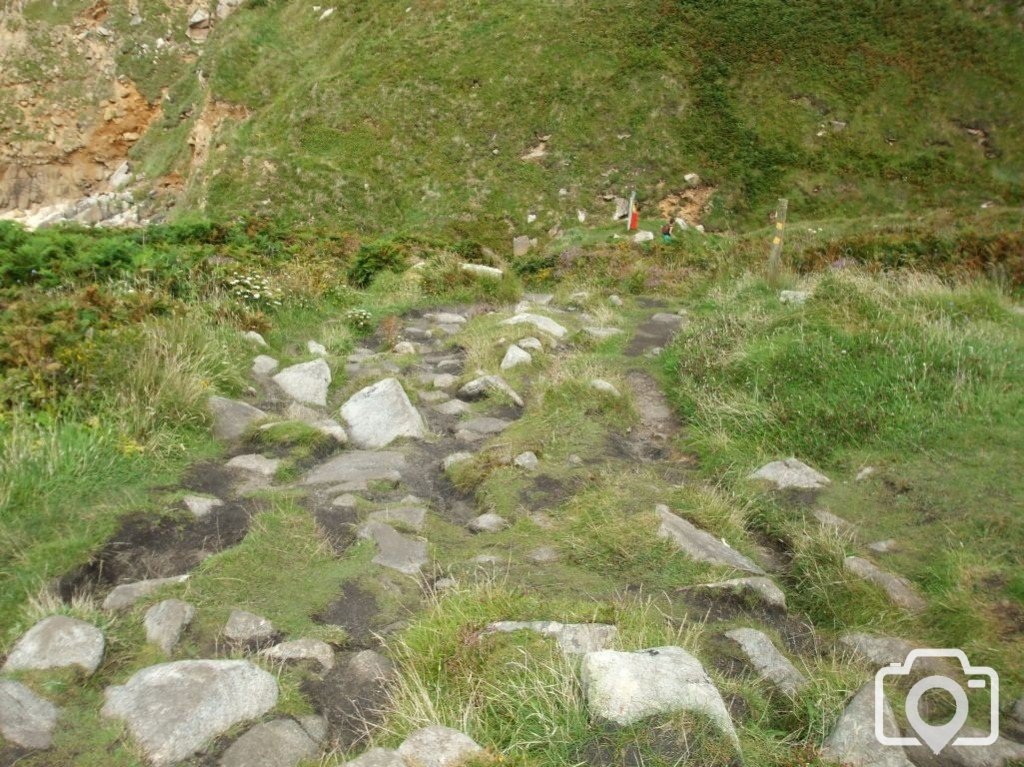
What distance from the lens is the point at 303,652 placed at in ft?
11.3

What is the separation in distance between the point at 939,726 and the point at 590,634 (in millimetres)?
1525

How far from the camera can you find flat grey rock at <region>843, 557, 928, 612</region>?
4180 mm

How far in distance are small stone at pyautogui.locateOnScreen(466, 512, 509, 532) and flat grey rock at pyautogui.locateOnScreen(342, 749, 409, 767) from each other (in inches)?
84.8

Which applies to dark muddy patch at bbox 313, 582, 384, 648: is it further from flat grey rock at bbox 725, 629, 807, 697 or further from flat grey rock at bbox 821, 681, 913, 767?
flat grey rock at bbox 821, 681, 913, 767

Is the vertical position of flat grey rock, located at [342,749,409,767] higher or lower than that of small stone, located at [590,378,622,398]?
higher

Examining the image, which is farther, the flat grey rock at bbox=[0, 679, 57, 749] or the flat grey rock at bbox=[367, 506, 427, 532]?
the flat grey rock at bbox=[367, 506, 427, 532]

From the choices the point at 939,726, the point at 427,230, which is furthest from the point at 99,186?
the point at 939,726

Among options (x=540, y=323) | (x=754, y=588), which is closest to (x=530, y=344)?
(x=540, y=323)

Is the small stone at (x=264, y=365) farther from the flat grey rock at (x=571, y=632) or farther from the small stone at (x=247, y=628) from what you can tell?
the flat grey rock at (x=571, y=632)

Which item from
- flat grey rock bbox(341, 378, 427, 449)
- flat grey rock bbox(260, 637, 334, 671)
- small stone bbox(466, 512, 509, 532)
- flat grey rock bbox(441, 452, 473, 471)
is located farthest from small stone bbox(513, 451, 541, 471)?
flat grey rock bbox(260, 637, 334, 671)

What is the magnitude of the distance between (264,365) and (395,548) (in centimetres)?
380

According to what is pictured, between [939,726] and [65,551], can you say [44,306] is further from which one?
[939,726]

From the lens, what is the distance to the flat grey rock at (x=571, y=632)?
327cm

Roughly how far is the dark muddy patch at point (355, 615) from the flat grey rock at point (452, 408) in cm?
315
